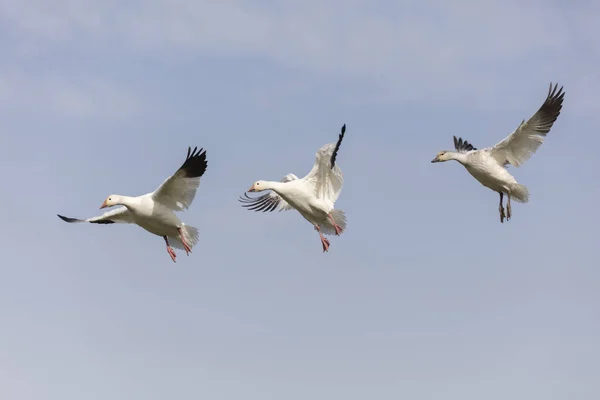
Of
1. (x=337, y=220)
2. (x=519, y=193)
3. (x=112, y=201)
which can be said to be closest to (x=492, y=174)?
(x=519, y=193)

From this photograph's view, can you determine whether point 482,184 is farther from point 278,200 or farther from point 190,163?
point 190,163

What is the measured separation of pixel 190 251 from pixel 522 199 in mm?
6068

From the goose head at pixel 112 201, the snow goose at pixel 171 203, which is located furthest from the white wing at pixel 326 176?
the goose head at pixel 112 201

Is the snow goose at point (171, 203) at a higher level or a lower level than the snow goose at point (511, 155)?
lower

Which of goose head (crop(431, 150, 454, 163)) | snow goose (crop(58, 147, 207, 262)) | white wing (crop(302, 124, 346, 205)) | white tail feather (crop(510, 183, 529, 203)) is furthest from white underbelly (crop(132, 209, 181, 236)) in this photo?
white tail feather (crop(510, 183, 529, 203))

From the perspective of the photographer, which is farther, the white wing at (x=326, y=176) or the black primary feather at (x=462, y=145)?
the black primary feather at (x=462, y=145)

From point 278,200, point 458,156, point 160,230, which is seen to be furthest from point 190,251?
point 458,156

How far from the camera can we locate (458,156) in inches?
736

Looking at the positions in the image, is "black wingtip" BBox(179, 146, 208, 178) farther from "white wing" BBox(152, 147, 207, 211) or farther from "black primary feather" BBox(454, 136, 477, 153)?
"black primary feather" BBox(454, 136, 477, 153)

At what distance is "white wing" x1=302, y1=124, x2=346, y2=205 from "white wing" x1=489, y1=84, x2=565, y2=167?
3.16 meters

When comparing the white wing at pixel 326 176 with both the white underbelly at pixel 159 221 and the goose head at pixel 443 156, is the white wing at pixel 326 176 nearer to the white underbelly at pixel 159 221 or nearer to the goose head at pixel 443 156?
the white underbelly at pixel 159 221

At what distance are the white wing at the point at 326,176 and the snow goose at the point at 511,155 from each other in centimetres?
268

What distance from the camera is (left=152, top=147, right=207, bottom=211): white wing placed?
16.2 metres

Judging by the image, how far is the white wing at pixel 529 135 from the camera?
1842 cm
